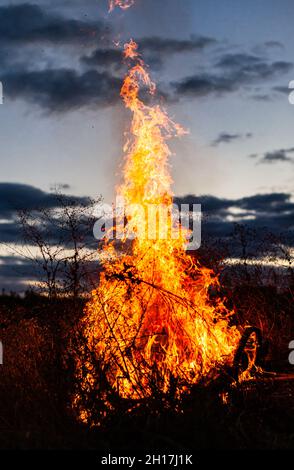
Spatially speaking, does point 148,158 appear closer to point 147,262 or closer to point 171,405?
point 147,262

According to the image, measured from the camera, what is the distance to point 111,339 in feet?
25.6

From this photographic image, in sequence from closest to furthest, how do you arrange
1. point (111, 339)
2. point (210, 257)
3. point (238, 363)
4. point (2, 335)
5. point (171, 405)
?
point (171, 405) → point (111, 339) → point (238, 363) → point (2, 335) → point (210, 257)

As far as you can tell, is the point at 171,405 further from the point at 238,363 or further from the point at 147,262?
the point at 147,262

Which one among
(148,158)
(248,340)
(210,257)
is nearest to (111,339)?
(248,340)

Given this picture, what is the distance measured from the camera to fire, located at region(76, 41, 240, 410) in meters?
8.55

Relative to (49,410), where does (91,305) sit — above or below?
above

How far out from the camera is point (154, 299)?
9.21 metres

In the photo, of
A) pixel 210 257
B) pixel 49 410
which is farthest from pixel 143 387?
pixel 210 257

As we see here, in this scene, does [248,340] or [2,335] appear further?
[2,335]

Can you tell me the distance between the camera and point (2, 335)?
1082 cm

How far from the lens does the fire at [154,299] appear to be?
28.0 feet

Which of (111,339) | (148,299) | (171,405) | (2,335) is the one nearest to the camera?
(171,405)
